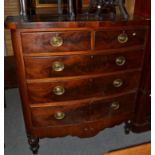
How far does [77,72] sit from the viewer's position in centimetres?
123

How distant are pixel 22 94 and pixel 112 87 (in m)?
0.60

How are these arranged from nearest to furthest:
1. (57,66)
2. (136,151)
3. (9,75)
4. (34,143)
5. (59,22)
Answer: (136,151) → (59,22) → (57,66) → (34,143) → (9,75)

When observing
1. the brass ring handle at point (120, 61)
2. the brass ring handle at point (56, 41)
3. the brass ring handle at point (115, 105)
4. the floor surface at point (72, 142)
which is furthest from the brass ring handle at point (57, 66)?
the floor surface at point (72, 142)

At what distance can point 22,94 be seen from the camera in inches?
48.8

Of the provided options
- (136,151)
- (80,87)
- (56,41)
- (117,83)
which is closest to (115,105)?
(117,83)

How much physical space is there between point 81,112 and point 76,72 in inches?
12.3

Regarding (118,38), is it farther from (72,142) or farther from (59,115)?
(72,142)

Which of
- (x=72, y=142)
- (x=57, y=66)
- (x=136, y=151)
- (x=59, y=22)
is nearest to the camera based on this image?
(x=136, y=151)

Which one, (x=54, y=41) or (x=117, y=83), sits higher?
(x=54, y=41)

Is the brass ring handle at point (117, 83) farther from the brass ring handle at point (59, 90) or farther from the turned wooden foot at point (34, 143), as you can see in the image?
the turned wooden foot at point (34, 143)

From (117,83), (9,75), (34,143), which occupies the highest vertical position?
(117,83)

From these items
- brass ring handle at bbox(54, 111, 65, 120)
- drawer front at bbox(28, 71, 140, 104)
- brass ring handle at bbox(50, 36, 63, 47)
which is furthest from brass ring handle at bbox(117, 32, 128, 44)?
brass ring handle at bbox(54, 111, 65, 120)

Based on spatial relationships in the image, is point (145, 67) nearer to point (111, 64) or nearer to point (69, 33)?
point (111, 64)
